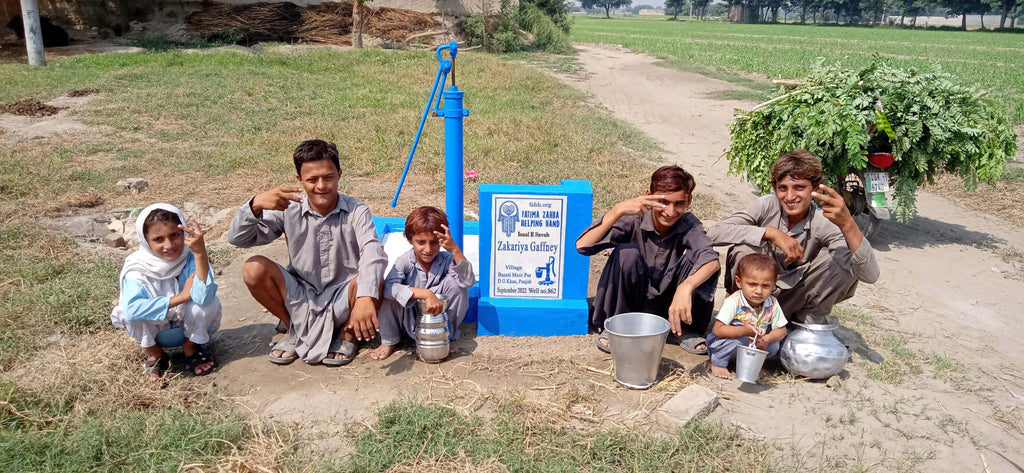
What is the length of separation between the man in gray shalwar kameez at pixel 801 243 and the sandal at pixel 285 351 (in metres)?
2.33

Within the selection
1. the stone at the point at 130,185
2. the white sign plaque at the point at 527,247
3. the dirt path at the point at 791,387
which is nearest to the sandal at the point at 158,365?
the dirt path at the point at 791,387

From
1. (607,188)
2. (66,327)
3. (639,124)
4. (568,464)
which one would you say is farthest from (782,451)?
(639,124)

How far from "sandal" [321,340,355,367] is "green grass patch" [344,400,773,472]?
2.15 feet

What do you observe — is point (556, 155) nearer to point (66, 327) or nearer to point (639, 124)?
point (639, 124)

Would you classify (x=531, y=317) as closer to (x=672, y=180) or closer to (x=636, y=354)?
(x=636, y=354)

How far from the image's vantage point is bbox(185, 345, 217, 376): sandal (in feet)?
11.5

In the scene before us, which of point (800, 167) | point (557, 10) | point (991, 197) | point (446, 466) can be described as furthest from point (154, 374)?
point (557, 10)

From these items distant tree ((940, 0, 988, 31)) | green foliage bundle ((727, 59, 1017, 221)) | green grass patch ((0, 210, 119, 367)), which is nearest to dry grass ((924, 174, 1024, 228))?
green foliage bundle ((727, 59, 1017, 221))

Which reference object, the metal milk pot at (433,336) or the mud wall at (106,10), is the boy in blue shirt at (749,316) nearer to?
the metal milk pot at (433,336)

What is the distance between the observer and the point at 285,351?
3666 millimetres

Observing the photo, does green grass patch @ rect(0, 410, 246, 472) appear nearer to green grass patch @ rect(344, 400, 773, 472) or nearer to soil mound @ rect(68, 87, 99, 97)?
green grass patch @ rect(344, 400, 773, 472)

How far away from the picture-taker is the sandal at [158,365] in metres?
3.39

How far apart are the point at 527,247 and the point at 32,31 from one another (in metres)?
13.5

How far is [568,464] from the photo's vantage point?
2.76 meters
